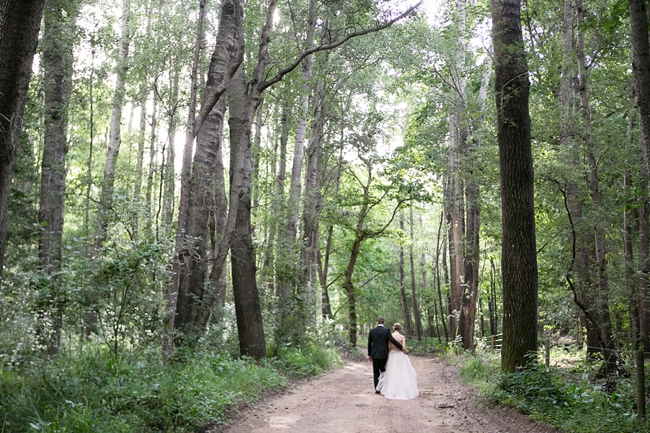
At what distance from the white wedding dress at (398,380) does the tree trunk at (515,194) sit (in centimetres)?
262

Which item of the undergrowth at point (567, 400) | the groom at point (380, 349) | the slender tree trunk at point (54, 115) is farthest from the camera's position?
the groom at point (380, 349)

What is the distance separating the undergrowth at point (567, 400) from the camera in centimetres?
673

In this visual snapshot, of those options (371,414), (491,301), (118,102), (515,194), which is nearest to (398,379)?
(371,414)

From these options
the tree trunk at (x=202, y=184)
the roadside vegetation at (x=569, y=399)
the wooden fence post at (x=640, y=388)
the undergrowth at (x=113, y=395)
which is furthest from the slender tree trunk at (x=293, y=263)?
the wooden fence post at (x=640, y=388)

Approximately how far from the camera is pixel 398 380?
12141mm

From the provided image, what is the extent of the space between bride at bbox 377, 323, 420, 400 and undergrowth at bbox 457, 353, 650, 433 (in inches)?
79.5

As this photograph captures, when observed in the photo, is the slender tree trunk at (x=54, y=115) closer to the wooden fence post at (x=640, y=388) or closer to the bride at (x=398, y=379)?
the bride at (x=398, y=379)

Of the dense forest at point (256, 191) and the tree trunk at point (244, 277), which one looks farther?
the tree trunk at point (244, 277)

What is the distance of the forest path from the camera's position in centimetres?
788

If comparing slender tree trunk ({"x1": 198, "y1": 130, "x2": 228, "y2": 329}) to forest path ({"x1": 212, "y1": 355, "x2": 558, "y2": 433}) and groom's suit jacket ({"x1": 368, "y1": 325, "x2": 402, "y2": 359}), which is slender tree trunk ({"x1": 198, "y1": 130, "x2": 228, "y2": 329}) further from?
groom's suit jacket ({"x1": 368, "y1": 325, "x2": 402, "y2": 359})

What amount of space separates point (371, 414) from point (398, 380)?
3.24 metres

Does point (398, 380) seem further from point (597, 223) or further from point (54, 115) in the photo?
point (54, 115)

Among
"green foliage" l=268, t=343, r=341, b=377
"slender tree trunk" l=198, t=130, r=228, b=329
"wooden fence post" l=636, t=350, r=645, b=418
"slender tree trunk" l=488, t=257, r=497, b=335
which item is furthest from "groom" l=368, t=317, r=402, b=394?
"slender tree trunk" l=488, t=257, r=497, b=335

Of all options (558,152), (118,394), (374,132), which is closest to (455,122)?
(374,132)
